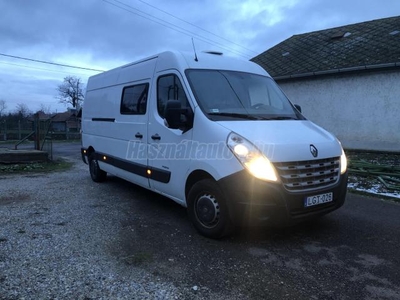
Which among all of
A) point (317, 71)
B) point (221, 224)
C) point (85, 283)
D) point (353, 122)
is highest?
point (317, 71)

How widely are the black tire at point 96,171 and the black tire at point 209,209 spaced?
13.2 feet

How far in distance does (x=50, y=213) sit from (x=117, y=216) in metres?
1.17

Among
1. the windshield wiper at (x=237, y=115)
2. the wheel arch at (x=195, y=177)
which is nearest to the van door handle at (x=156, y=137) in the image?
the wheel arch at (x=195, y=177)

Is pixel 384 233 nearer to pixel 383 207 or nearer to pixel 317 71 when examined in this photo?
pixel 383 207

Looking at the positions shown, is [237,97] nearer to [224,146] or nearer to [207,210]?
[224,146]

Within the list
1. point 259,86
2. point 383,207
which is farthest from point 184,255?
point 383,207

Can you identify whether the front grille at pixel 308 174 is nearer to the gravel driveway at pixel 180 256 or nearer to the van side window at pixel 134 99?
the gravel driveway at pixel 180 256

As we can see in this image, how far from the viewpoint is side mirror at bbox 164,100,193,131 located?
3.93 metres

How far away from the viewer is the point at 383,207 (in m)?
5.48

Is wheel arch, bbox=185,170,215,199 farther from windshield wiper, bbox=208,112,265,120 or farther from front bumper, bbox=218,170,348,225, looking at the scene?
windshield wiper, bbox=208,112,265,120

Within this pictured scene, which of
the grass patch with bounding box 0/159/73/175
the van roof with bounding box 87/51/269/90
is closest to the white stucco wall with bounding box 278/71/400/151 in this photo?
the van roof with bounding box 87/51/269/90

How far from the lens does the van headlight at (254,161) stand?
11.3 ft

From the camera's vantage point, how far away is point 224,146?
362cm

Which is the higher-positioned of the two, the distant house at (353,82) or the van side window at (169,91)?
the distant house at (353,82)
